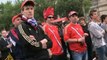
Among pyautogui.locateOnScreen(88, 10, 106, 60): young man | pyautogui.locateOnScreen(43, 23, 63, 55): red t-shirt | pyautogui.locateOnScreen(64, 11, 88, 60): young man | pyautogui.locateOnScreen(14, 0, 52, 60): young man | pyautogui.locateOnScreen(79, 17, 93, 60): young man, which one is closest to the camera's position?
pyautogui.locateOnScreen(14, 0, 52, 60): young man

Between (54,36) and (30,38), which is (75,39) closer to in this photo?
(54,36)

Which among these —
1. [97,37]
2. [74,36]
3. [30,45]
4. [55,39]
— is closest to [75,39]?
[74,36]

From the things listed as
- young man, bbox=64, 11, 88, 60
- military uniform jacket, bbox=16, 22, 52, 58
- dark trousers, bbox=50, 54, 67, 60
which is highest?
military uniform jacket, bbox=16, 22, 52, 58

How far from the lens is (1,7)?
6938 centimetres

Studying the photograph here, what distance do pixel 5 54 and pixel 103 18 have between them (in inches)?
122

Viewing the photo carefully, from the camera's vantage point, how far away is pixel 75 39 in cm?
1018

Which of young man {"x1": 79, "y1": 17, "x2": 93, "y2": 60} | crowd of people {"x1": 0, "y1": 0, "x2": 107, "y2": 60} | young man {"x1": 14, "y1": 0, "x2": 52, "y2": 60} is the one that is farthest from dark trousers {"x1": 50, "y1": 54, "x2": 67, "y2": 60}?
young man {"x1": 14, "y1": 0, "x2": 52, "y2": 60}

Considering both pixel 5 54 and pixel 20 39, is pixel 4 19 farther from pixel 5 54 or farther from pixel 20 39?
pixel 20 39

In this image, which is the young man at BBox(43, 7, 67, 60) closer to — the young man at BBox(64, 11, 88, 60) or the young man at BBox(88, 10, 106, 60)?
the young man at BBox(64, 11, 88, 60)

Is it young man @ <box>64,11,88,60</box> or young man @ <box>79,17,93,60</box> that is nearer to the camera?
young man @ <box>64,11,88,60</box>

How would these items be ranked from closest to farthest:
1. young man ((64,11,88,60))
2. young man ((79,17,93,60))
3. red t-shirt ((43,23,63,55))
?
red t-shirt ((43,23,63,55))
young man ((64,11,88,60))
young man ((79,17,93,60))

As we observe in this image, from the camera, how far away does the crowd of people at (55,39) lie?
6582 mm

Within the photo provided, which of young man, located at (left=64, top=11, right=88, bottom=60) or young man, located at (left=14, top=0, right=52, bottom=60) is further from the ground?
young man, located at (left=14, top=0, right=52, bottom=60)

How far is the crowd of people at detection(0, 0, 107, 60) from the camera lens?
658 cm
